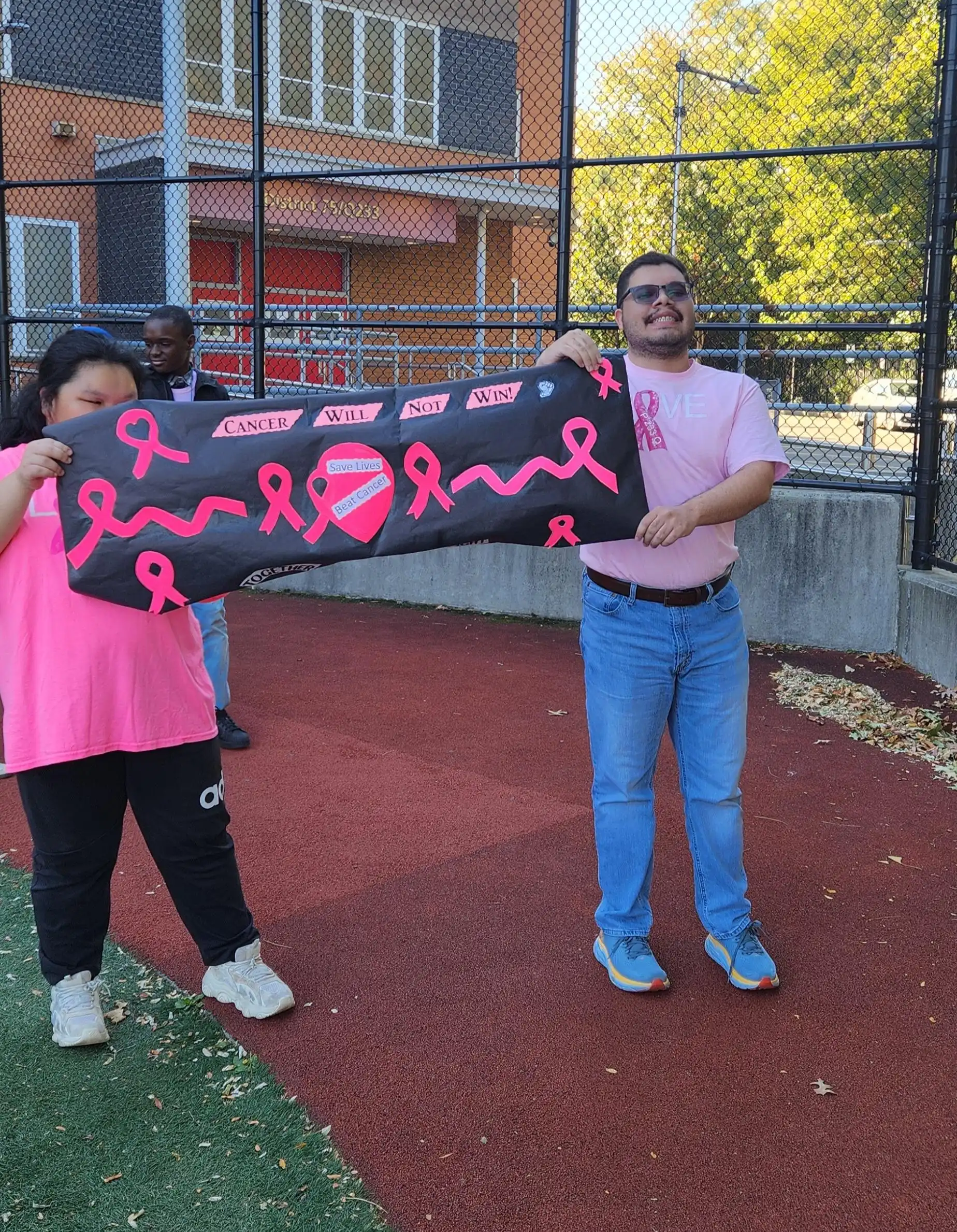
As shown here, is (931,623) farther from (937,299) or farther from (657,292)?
(657,292)

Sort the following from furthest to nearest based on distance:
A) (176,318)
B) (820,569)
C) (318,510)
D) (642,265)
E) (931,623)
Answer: (820,569)
(931,623)
(176,318)
(642,265)
(318,510)

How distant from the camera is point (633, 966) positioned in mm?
3455

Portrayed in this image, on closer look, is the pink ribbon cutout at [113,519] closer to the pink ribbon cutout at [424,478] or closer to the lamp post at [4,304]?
the pink ribbon cutout at [424,478]

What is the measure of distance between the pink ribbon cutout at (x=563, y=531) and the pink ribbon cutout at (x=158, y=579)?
0.98 metres

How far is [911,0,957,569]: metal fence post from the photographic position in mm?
6730

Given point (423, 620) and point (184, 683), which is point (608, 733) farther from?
point (423, 620)

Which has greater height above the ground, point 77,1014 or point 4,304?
point 4,304

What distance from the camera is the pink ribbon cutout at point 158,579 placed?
9.61ft

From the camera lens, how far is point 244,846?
180 inches

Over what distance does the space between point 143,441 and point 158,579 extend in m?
0.34

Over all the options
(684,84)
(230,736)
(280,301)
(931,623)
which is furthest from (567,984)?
(280,301)

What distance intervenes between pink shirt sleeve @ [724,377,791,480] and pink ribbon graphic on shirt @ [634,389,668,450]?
189mm

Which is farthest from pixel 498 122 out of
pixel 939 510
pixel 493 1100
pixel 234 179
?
pixel 493 1100

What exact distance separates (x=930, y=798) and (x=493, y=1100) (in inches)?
115
